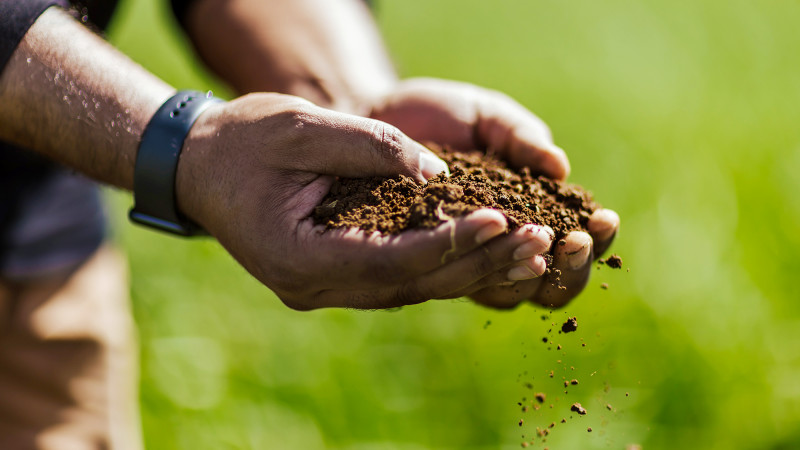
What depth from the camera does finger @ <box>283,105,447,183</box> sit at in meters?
1.38

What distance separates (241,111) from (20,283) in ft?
4.29

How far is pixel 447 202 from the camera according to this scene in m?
1.30

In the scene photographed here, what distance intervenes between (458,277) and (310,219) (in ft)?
1.08

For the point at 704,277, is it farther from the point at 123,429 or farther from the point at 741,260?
the point at 123,429

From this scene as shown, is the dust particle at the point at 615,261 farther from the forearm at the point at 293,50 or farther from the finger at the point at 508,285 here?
the forearm at the point at 293,50

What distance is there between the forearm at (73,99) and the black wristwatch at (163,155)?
0.05 metres

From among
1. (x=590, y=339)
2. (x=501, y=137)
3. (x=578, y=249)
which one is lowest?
(x=590, y=339)

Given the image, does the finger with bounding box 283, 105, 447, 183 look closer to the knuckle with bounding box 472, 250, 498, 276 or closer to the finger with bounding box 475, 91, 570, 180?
→ the knuckle with bounding box 472, 250, 498, 276

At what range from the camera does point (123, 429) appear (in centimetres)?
242

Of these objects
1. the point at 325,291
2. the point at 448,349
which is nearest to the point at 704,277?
the point at 448,349

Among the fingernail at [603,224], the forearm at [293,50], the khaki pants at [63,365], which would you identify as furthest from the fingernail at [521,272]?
the khaki pants at [63,365]

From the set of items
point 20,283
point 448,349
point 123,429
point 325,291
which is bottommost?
point 123,429

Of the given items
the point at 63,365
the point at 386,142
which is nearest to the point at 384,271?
the point at 386,142

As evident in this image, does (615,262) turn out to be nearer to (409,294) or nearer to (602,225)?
(602,225)
